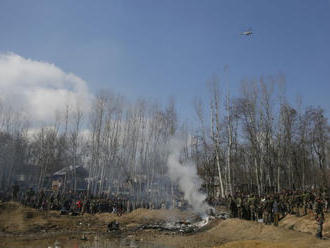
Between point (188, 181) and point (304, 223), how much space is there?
15687 millimetres

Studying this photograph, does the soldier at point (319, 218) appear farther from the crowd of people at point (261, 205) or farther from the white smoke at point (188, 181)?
the white smoke at point (188, 181)

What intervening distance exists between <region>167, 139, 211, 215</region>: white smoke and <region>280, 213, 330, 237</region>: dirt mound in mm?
9018

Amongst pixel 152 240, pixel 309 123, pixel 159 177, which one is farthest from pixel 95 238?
pixel 309 123

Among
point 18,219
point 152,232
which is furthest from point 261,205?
point 18,219

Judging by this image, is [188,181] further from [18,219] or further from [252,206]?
[18,219]

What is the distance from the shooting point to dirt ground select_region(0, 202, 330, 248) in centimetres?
1349

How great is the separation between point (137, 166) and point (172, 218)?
12610 millimetres

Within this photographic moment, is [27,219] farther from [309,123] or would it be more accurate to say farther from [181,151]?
[309,123]

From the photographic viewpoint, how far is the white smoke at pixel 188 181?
29.4 metres

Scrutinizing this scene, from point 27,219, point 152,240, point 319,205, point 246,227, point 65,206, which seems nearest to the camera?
point 319,205

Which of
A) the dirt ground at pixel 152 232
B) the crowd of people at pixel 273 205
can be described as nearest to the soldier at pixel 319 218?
the dirt ground at pixel 152 232

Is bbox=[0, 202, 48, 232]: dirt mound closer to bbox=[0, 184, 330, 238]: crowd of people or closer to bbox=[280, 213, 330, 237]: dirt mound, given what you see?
bbox=[0, 184, 330, 238]: crowd of people

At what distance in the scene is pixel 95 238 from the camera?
632 inches

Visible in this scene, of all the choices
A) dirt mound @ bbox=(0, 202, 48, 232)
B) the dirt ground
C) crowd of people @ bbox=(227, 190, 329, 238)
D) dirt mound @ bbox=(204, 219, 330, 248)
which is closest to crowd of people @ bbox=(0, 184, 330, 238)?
crowd of people @ bbox=(227, 190, 329, 238)
